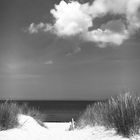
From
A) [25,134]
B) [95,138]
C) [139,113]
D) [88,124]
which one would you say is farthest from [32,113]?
[139,113]

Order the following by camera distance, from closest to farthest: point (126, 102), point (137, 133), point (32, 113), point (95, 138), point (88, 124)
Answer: point (137, 133)
point (126, 102)
point (95, 138)
point (88, 124)
point (32, 113)

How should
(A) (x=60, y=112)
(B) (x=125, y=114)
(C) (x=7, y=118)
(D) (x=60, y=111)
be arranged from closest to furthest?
(B) (x=125, y=114) → (C) (x=7, y=118) → (A) (x=60, y=112) → (D) (x=60, y=111)

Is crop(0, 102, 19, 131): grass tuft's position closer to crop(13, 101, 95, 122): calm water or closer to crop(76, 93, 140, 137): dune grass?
crop(76, 93, 140, 137): dune grass

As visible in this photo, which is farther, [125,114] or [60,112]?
[60,112]

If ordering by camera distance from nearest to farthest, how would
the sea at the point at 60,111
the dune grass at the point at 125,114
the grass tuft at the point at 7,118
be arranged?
the dune grass at the point at 125,114, the grass tuft at the point at 7,118, the sea at the point at 60,111

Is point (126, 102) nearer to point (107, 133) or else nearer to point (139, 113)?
point (139, 113)

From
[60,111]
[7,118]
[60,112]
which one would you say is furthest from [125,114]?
[60,111]

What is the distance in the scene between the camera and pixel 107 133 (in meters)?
9.33

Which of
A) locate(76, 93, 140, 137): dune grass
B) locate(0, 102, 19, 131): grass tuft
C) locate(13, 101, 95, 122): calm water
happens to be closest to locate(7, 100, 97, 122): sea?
locate(13, 101, 95, 122): calm water

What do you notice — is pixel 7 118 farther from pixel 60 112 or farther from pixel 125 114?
pixel 60 112

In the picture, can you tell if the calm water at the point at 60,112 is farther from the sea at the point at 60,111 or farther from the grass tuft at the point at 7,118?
the grass tuft at the point at 7,118

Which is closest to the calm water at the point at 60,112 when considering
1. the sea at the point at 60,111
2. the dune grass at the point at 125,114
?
the sea at the point at 60,111

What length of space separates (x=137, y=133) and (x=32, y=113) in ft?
31.9

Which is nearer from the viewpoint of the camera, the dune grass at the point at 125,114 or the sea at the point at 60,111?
the dune grass at the point at 125,114
